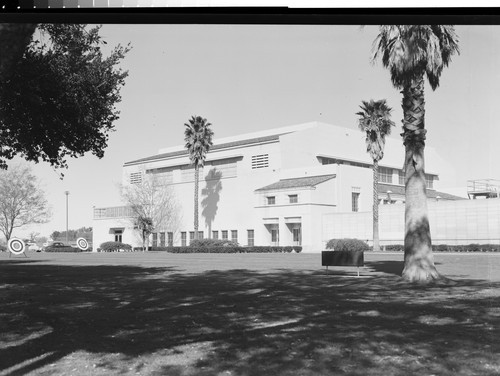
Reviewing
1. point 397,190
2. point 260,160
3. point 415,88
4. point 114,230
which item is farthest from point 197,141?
point 397,190

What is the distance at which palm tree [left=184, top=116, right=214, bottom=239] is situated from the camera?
9.44m

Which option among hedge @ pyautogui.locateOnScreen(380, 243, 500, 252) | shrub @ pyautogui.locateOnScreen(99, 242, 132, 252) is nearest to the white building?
shrub @ pyautogui.locateOnScreen(99, 242, 132, 252)

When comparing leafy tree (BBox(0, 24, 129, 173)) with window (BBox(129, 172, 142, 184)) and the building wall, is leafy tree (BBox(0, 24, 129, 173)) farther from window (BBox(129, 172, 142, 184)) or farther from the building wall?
the building wall

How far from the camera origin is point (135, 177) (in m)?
10.3

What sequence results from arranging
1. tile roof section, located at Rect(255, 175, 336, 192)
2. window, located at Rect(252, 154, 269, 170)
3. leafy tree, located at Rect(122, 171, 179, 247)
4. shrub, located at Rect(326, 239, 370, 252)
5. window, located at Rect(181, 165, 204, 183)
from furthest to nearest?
tile roof section, located at Rect(255, 175, 336, 192) < shrub, located at Rect(326, 239, 370, 252) < window, located at Rect(252, 154, 269, 170) < window, located at Rect(181, 165, 204, 183) < leafy tree, located at Rect(122, 171, 179, 247)

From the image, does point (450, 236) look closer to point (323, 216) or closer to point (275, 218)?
point (323, 216)

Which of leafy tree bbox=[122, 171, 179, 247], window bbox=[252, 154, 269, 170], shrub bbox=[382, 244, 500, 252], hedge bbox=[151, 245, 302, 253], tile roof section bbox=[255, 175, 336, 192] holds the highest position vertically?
window bbox=[252, 154, 269, 170]

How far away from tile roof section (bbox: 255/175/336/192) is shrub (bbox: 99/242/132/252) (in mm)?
5958

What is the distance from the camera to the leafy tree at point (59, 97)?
9.13 meters

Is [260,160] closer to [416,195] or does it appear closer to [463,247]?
[416,195]

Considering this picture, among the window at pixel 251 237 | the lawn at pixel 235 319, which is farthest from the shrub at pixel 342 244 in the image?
the window at pixel 251 237

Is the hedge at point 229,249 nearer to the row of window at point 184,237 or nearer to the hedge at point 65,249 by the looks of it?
the row of window at point 184,237

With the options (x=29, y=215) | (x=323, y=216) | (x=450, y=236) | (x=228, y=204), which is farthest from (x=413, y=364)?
(x=450, y=236)

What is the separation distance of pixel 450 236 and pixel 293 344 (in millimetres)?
18508
